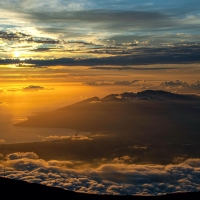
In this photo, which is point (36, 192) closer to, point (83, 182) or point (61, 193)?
point (61, 193)

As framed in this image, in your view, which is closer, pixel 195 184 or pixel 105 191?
pixel 105 191

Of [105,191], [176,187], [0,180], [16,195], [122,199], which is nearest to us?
[16,195]

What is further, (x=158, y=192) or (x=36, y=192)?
(x=158, y=192)

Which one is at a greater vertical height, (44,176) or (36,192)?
(36,192)

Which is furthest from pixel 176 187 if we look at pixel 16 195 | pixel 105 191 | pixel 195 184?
pixel 16 195

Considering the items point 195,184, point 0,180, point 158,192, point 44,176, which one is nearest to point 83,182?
point 44,176

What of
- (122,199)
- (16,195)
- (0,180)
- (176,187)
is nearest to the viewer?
(16,195)

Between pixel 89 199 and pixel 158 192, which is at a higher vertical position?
pixel 89 199

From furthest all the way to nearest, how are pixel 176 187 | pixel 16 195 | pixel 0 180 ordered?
pixel 176 187 < pixel 0 180 < pixel 16 195

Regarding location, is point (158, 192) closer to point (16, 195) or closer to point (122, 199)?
point (122, 199)
